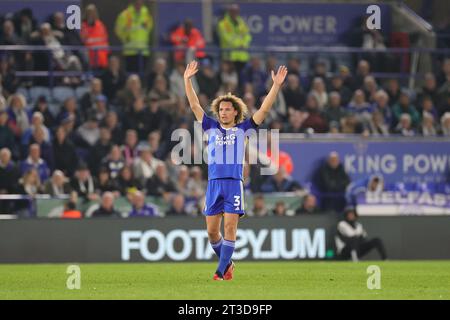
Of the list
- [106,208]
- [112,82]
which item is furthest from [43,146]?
[112,82]

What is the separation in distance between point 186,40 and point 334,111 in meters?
3.61

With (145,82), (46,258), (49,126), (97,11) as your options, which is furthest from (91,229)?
(97,11)

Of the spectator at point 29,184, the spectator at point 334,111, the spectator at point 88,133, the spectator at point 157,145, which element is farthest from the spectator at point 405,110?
the spectator at point 29,184

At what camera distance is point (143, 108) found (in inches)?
934

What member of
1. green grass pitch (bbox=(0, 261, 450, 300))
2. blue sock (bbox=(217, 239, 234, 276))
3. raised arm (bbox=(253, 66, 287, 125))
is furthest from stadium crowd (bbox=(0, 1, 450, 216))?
raised arm (bbox=(253, 66, 287, 125))

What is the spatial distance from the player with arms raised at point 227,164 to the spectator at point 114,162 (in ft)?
28.1

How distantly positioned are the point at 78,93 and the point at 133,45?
71.3 inches

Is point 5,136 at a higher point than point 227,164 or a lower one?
lower

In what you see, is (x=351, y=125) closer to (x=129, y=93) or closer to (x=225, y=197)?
(x=129, y=93)

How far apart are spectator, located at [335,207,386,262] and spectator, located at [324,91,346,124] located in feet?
12.1

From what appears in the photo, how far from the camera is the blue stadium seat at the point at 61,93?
24.4m

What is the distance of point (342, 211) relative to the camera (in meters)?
23.2

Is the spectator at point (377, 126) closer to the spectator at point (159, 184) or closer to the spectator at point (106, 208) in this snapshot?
the spectator at point (159, 184)
